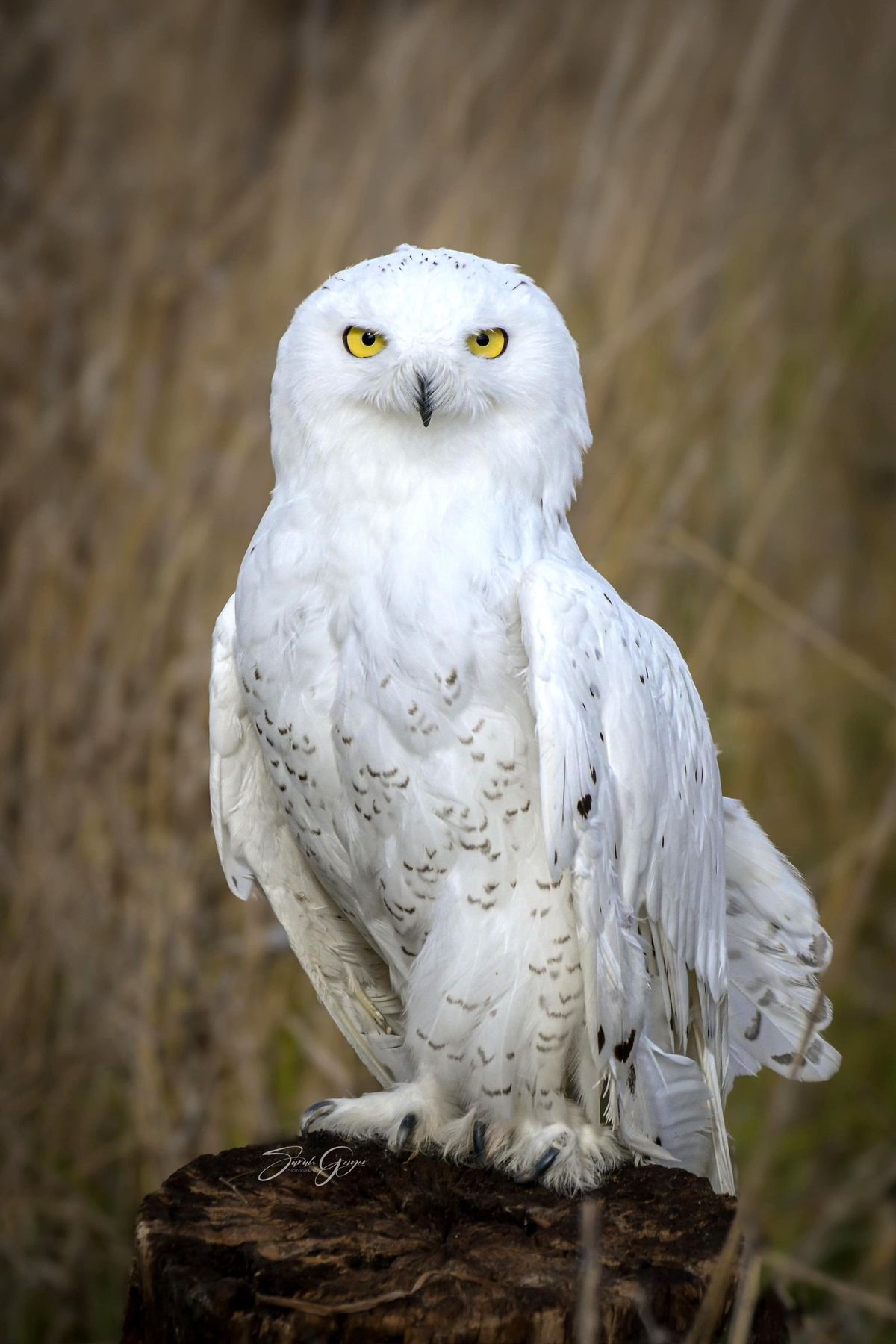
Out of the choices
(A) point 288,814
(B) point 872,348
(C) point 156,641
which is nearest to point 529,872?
(A) point 288,814

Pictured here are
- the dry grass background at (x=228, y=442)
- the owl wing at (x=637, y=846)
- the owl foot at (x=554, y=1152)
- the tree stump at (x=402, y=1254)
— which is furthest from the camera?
the dry grass background at (x=228, y=442)

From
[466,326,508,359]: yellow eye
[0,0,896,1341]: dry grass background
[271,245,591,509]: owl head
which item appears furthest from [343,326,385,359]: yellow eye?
[0,0,896,1341]: dry grass background

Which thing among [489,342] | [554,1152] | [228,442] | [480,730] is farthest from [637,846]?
[228,442]

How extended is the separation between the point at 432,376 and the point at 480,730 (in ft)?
1.48

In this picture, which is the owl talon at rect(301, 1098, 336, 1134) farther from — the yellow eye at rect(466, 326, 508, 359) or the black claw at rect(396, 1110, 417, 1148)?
the yellow eye at rect(466, 326, 508, 359)

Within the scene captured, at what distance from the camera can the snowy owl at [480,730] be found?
5.40 ft

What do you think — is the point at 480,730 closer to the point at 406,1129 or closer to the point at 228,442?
the point at 406,1129

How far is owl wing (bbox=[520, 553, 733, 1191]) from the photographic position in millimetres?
1604

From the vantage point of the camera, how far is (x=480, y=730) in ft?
5.45

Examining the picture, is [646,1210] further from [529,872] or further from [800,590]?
[800,590]

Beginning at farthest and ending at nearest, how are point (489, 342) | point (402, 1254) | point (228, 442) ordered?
point (228, 442) → point (489, 342) → point (402, 1254)

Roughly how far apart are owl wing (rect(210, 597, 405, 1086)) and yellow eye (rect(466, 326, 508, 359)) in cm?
55

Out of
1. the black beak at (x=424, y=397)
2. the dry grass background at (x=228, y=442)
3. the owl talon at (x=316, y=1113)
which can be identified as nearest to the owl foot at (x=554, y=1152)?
the owl talon at (x=316, y=1113)

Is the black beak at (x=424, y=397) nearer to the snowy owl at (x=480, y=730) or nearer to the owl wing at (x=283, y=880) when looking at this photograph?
the snowy owl at (x=480, y=730)
